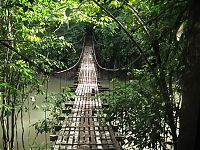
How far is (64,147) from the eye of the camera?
9.01 ft

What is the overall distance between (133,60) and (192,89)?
1190 millimetres

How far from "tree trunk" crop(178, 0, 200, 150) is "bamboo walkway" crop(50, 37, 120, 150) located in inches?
77.8

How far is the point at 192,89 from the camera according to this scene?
766 millimetres

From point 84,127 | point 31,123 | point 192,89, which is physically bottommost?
point 31,123

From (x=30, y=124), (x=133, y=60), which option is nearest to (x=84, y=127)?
(x=133, y=60)

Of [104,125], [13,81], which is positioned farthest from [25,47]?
[104,125]

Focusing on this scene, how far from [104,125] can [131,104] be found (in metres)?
0.84

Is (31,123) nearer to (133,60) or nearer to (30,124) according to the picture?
(30,124)

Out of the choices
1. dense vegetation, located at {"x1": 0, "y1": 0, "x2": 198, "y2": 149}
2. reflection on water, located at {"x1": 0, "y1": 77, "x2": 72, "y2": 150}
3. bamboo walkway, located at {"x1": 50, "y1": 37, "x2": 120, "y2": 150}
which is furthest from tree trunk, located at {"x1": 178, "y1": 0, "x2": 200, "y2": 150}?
reflection on water, located at {"x1": 0, "y1": 77, "x2": 72, "y2": 150}

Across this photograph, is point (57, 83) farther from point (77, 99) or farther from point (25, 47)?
point (25, 47)

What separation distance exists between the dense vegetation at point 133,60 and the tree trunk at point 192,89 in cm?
17

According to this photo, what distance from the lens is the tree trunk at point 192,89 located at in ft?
2.47

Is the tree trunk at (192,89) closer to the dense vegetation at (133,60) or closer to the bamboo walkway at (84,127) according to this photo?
the dense vegetation at (133,60)

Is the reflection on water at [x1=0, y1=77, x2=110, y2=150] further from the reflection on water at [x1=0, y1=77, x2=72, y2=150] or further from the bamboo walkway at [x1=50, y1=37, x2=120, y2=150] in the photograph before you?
the bamboo walkway at [x1=50, y1=37, x2=120, y2=150]
